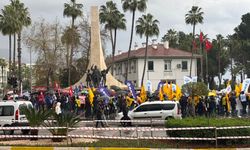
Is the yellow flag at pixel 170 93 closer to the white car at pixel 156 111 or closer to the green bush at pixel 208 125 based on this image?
the white car at pixel 156 111

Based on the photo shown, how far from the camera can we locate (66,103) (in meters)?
32.2

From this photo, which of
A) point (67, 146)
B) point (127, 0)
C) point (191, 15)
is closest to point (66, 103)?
point (67, 146)

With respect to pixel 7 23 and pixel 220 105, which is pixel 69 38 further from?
pixel 220 105

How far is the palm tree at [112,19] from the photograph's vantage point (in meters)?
71.8

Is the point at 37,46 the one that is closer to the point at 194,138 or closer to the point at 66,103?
the point at 66,103

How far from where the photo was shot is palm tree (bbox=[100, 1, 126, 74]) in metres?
71.8

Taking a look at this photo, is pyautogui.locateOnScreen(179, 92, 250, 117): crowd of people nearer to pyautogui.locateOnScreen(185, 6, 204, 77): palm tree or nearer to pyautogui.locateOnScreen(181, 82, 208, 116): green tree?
pyautogui.locateOnScreen(181, 82, 208, 116): green tree

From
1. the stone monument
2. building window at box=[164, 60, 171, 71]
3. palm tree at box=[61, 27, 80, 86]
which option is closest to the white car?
the stone monument

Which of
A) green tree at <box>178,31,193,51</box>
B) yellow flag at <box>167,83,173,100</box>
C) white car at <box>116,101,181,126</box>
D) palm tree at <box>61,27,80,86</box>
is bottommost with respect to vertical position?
white car at <box>116,101,181,126</box>

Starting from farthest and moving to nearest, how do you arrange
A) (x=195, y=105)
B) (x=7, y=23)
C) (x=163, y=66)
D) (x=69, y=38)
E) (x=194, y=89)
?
(x=163, y=66) < (x=69, y=38) < (x=7, y=23) < (x=195, y=105) < (x=194, y=89)

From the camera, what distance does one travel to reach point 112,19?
7156cm

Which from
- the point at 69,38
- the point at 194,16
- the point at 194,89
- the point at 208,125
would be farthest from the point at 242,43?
the point at 208,125

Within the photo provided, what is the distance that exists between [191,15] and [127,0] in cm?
1366

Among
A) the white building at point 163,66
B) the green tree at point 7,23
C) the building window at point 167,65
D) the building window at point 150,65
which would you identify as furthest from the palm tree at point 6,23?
the building window at point 167,65
